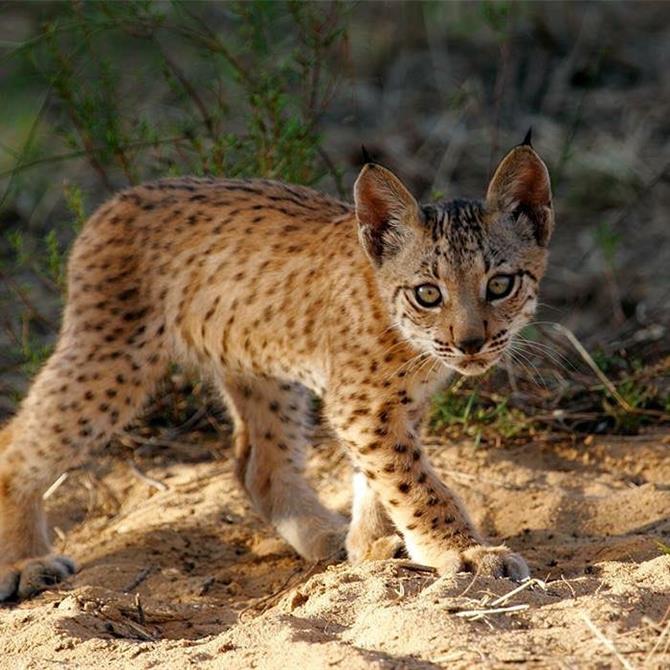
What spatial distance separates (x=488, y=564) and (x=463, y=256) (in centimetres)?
114

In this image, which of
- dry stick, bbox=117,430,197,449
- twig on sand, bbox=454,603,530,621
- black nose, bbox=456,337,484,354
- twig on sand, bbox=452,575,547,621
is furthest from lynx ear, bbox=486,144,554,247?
dry stick, bbox=117,430,197,449

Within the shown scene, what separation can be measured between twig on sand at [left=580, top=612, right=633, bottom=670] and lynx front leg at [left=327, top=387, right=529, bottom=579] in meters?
1.07

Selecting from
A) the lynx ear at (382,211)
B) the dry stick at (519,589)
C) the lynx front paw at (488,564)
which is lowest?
the lynx front paw at (488,564)

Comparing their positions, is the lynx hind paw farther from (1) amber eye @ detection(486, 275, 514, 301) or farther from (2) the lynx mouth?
(1) amber eye @ detection(486, 275, 514, 301)

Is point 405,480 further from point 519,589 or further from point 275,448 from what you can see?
point 275,448

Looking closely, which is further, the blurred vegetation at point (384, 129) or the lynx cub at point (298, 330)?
the blurred vegetation at point (384, 129)

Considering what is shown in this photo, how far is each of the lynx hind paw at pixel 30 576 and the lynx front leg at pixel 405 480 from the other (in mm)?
1440

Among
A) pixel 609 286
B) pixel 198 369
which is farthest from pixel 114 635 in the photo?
pixel 609 286

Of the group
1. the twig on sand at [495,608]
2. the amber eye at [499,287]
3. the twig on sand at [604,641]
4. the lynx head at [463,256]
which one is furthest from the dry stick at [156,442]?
the twig on sand at [604,641]

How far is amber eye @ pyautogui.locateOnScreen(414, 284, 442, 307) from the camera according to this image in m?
5.30

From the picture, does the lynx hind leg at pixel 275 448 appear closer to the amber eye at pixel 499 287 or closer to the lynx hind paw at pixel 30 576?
the lynx hind paw at pixel 30 576

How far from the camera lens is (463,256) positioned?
17.3 ft

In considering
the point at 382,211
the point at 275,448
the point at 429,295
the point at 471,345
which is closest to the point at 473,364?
the point at 471,345

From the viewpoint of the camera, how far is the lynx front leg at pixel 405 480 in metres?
5.39
